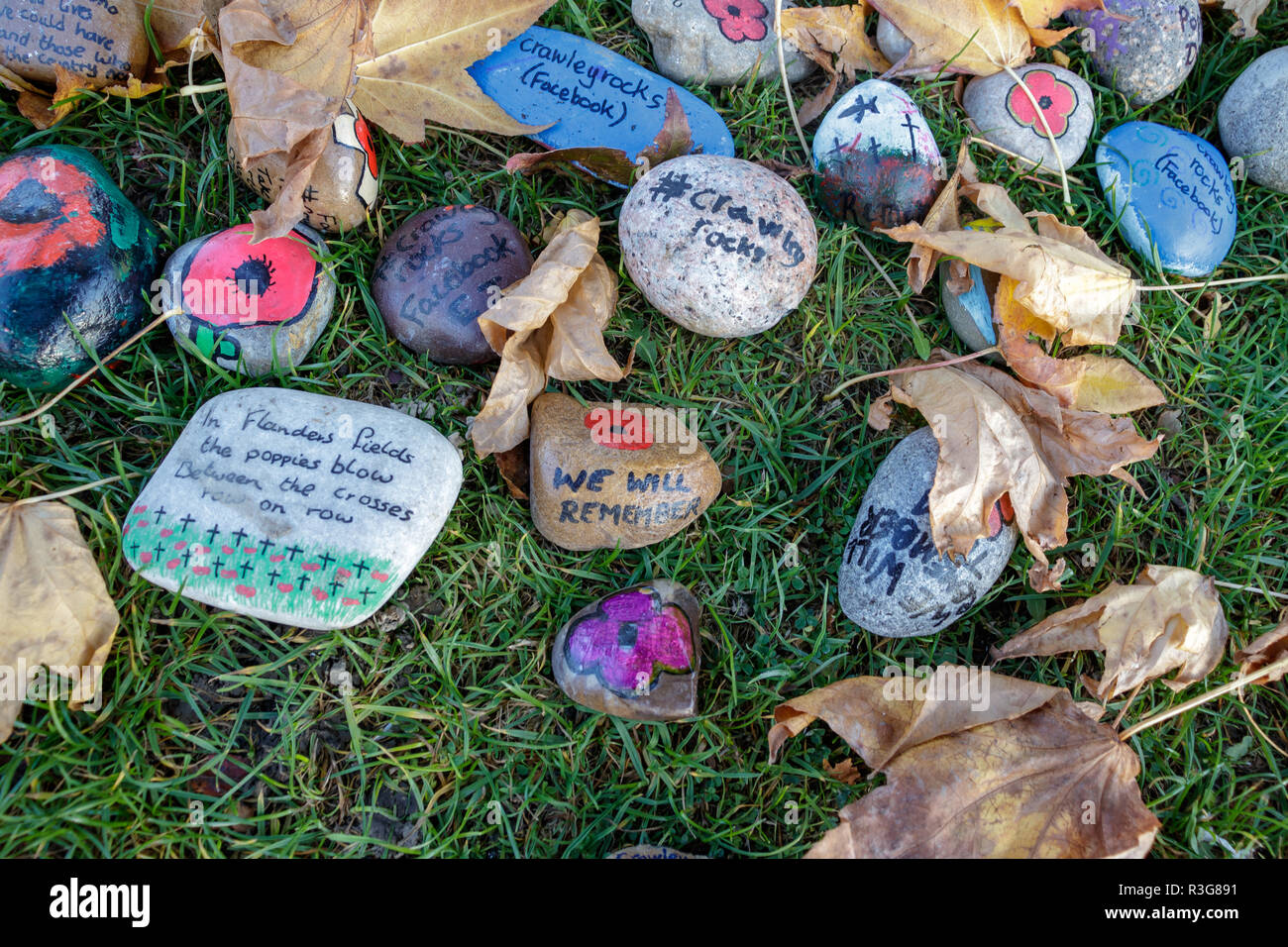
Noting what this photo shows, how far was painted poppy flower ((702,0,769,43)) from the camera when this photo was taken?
7.00 feet

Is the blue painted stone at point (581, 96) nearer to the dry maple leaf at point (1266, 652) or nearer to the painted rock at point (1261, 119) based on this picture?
the painted rock at point (1261, 119)

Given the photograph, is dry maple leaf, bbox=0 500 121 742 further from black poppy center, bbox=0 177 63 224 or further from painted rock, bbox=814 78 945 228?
painted rock, bbox=814 78 945 228

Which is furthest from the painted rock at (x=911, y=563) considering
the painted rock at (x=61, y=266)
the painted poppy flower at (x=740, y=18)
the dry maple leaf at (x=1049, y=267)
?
the painted rock at (x=61, y=266)

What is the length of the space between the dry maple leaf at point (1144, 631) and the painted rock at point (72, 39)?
2.63m

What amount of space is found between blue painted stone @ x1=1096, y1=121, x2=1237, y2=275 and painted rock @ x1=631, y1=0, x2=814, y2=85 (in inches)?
37.8

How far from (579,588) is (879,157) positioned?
1.34m

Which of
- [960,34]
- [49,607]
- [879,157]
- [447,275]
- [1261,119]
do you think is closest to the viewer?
[49,607]

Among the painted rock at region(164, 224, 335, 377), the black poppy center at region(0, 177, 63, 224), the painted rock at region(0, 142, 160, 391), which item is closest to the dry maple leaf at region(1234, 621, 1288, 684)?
the painted rock at region(164, 224, 335, 377)

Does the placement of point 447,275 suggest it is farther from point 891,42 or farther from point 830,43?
point 891,42

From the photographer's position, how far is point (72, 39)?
6.29 ft

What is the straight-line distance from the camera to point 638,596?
1.86 m

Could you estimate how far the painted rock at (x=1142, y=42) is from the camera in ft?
7.42

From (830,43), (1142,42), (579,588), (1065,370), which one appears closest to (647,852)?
(579,588)

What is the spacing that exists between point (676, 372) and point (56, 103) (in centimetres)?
167
